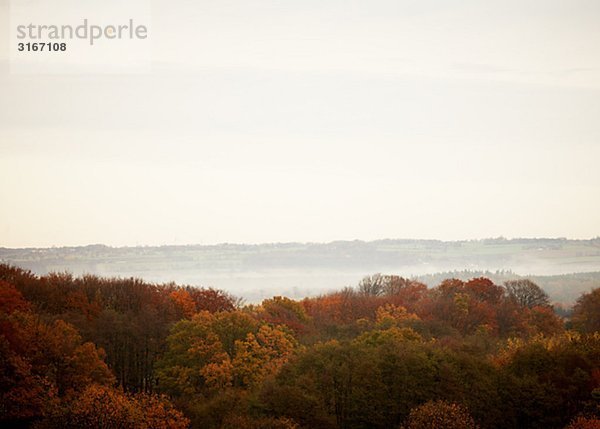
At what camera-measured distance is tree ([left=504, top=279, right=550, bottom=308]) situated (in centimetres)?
17379

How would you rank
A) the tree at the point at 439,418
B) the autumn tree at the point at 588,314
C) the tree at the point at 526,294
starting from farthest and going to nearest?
the tree at the point at 526,294 < the autumn tree at the point at 588,314 < the tree at the point at 439,418

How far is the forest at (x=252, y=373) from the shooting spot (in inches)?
2874

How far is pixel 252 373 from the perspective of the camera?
9075 cm

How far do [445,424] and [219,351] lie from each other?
97.2 ft

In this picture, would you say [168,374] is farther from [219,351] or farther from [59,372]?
[59,372]

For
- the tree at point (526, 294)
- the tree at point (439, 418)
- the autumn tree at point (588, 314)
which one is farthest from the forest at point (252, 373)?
the tree at point (526, 294)

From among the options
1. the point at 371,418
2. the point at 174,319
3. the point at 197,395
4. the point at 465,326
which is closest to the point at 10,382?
the point at 197,395

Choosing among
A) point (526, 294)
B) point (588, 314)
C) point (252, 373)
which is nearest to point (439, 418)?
point (252, 373)

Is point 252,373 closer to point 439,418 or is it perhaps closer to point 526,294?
point 439,418

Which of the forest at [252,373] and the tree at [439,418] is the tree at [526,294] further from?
the tree at [439,418]

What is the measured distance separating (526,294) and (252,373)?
3880 inches

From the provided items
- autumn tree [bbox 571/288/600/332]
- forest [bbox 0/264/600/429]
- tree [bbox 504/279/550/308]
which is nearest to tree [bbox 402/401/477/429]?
forest [bbox 0/264/600/429]

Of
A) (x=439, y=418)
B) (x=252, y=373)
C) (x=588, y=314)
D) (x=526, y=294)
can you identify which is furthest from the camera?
(x=526, y=294)

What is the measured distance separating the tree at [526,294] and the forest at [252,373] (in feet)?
202
